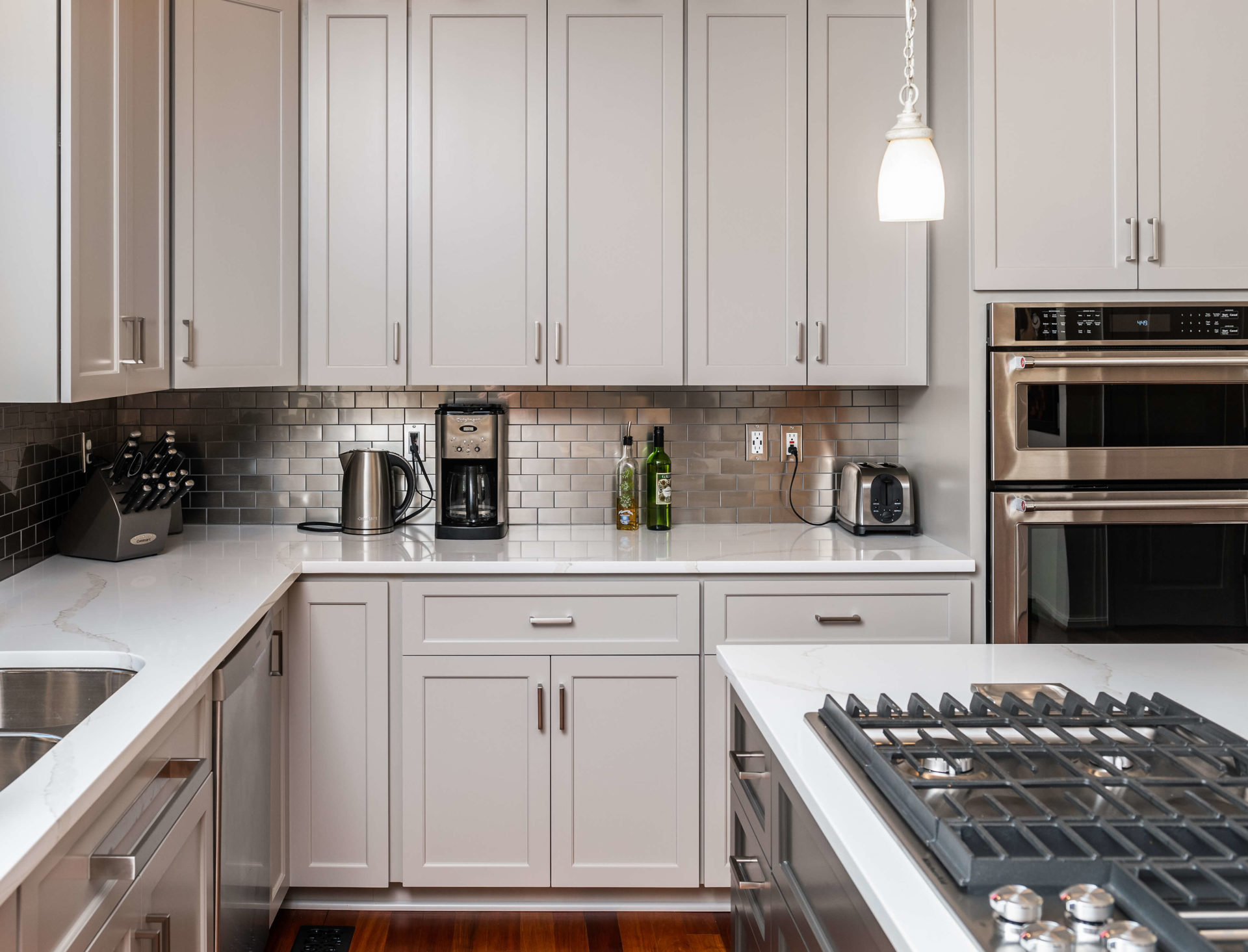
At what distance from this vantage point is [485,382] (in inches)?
113

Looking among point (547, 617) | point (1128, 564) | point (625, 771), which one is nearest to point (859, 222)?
point (1128, 564)

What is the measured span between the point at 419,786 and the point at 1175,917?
6.93ft

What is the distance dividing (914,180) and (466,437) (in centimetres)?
173

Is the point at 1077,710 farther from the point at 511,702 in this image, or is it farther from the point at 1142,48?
the point at 1142,48

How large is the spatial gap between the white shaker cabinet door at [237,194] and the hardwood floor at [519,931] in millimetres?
1424

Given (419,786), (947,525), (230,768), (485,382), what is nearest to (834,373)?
(947,525)

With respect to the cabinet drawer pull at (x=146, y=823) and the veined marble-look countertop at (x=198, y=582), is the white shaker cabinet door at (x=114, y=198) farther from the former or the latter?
the cabinet drawer pull at (x=146, y=823)

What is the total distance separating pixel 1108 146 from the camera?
2.55m

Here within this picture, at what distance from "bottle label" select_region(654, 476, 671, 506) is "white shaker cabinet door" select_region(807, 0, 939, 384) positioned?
51 centimetres

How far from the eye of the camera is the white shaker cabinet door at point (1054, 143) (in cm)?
253

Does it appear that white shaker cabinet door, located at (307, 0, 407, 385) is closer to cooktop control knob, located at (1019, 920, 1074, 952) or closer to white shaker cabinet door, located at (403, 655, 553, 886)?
white shaker cabinet door, located at (403, 655, 553, 886)

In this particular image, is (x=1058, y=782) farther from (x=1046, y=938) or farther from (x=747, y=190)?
(x=747, y=190)

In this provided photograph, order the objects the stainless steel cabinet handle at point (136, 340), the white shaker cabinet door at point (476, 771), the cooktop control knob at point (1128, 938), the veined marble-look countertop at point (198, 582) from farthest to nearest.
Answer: the white shaker cabinet door at point (476, 771), the stainless steel cabinet handle at point (136, 340), the veined marble-look countertop at point (198, 582), the cooktop control knob at point (1128, 938)

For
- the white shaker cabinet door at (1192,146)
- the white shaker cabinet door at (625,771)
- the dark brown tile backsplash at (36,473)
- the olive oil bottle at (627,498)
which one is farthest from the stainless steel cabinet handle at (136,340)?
the white shaker cabinet door at (1192,146)
